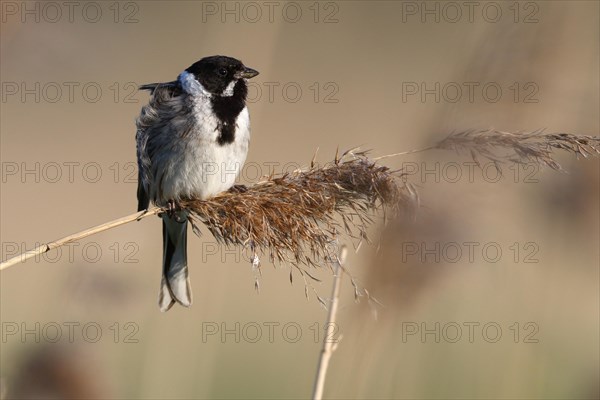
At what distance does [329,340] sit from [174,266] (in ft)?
4.42

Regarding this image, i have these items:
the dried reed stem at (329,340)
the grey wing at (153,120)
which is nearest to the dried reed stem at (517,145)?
the dried reed stem at (329,340)

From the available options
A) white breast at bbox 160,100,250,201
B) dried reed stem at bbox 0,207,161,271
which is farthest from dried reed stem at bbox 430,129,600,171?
white breast at bbox 160,100,250,201

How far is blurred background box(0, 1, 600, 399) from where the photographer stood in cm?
198

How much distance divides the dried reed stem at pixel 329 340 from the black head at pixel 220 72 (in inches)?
52.8

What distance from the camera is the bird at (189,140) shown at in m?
3.05

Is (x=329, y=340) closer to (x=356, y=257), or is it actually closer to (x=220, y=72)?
(x=356, y=257)

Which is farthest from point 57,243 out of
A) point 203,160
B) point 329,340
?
point 203,160

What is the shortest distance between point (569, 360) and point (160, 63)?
11.5 feet

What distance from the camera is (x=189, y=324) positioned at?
293cm

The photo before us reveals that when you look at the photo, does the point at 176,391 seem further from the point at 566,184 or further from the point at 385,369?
the point at 566,184

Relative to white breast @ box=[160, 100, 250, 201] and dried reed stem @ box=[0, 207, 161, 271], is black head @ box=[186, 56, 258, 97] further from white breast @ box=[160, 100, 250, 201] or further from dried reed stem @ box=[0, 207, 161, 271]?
dried reed stem @ box=[0, 207, 161, 271]

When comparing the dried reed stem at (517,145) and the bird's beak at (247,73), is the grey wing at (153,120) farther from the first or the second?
the dried reed stem at (517,145)

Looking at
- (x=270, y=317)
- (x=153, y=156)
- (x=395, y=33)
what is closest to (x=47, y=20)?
(x=153, y=156)

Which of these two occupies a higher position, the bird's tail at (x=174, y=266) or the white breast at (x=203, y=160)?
the white breast at (x=203, y=160)
